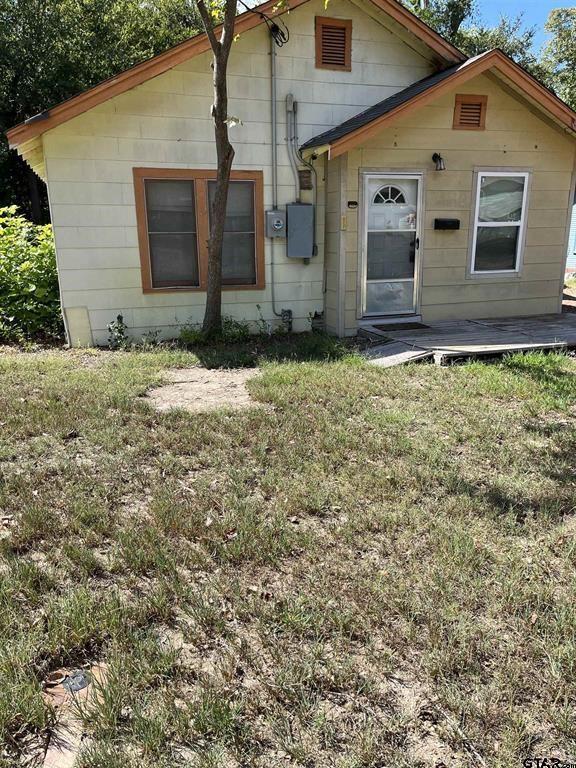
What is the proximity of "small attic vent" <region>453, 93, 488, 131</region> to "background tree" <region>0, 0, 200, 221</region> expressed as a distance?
13.2m

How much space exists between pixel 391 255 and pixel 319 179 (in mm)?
1497

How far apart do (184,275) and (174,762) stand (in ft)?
23.0

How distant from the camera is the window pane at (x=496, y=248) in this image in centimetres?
870

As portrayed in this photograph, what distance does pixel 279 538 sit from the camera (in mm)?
3053

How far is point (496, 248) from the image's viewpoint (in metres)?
8.81

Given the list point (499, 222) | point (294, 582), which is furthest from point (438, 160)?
point (294, 582)

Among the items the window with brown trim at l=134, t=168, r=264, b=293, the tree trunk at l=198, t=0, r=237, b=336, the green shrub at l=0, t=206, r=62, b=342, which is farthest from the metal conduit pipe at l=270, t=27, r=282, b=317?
the green shrub at l=0, t=206, r=62, b=342

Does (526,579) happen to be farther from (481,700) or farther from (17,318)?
(17,318)

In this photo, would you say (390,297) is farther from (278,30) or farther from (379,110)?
(278,30)

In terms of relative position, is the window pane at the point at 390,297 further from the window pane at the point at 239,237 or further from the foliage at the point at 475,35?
the foliage at the point at 475,35

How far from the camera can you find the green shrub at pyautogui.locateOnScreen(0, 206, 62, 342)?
8.35 m

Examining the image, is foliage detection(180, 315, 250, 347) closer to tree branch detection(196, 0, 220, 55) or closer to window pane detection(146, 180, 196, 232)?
window pane detection(146, 180, 196, 232)

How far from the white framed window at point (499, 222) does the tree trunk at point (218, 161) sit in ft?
12.4

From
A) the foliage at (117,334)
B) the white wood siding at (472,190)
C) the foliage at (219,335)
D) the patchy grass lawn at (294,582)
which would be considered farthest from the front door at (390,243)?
the patchy grass lawn at (294,582)
